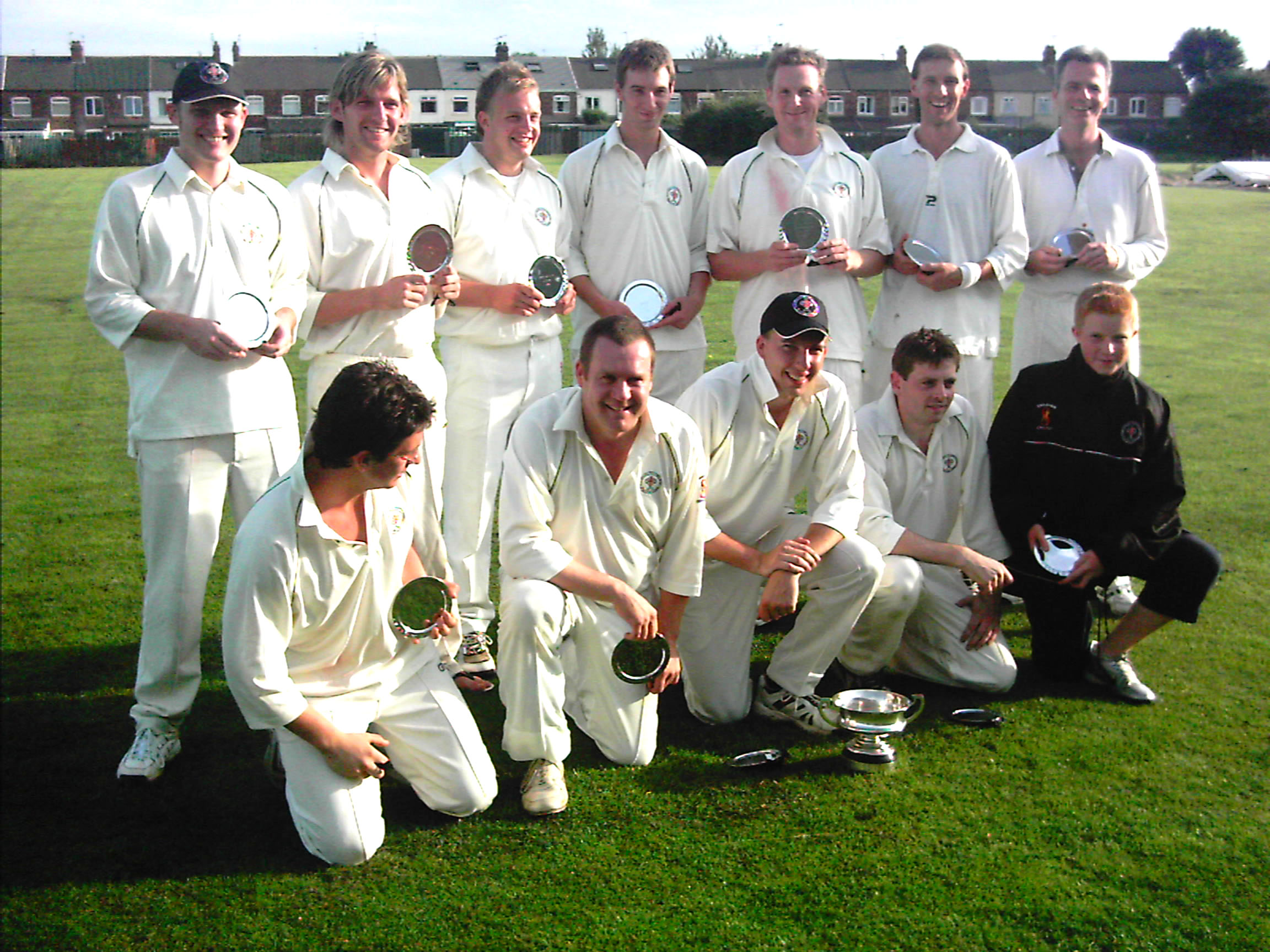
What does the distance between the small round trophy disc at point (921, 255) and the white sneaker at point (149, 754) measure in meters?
4.06

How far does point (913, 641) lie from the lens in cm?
547

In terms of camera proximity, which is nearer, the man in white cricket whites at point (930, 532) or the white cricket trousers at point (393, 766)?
the white cricket trousers at point (393, 766)

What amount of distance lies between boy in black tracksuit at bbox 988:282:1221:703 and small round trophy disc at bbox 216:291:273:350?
335 centimetres

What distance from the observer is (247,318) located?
4.57 meters

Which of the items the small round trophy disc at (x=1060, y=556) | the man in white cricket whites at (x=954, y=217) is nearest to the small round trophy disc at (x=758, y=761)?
the small round trophy disc at (x=1060, y=556)

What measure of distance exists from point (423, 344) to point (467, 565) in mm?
1097

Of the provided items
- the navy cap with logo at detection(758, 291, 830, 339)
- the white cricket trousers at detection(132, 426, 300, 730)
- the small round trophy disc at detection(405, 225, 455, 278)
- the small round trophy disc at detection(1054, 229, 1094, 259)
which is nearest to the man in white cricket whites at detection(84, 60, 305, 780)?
the white cricket trousers at detection(132, 426, 300, 730)

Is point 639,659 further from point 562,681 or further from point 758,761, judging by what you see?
point 758,761

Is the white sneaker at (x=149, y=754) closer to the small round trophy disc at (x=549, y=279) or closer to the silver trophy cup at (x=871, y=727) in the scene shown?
the small round trophy disc at (x=549, y=279)

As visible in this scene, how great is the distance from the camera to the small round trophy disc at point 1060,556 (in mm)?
5285

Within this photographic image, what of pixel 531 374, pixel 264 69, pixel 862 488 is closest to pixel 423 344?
pixel 531 374

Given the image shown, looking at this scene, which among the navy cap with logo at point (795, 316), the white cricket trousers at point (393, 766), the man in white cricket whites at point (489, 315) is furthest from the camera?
the man in white cricket whites at point (489, 315)

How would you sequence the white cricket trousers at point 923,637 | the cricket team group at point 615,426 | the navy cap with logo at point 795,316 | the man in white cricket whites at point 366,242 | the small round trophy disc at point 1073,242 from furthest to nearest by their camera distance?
the small round trophy disc at point 1073,242 < the white cricket trousers at point 923,637 < the man in white cricket whites at point 366,242 < the navy cap with logo at point 795,316 < the cricket team group at point 615,426

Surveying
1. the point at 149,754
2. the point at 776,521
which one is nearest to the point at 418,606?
the point at 149,754
